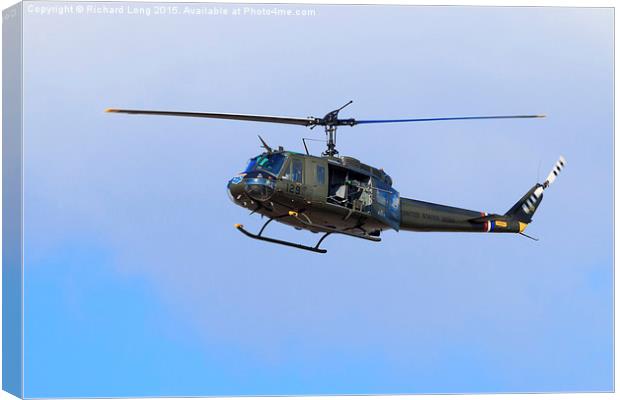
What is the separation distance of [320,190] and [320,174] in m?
0.27

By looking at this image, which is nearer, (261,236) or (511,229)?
(261,236)

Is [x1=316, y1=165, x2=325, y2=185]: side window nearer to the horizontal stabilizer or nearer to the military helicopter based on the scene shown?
the military helicopter

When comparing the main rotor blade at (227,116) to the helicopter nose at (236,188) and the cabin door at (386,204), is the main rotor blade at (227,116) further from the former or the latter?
the cabin door at (386,204)

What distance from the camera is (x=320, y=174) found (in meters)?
22.0

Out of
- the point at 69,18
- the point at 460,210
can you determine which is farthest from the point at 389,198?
the point at 69,18

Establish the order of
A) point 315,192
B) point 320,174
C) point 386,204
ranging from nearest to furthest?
point 315,192 → point 320,174 → point 386,204

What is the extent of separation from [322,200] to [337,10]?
12.4ft

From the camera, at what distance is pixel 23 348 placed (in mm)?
21656

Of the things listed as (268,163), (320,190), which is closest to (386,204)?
(320,190)

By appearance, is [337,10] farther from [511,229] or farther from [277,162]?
[511,229]

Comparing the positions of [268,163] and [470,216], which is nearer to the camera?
[268,163]

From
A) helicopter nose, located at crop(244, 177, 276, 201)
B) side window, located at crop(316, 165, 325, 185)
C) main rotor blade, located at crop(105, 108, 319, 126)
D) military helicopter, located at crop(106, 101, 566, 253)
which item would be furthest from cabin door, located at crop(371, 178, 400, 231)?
helicopter nose, located at crop(244, 177, 276, 201)

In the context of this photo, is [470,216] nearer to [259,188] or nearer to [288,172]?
[288,172]

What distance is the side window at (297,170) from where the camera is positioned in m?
21.8
